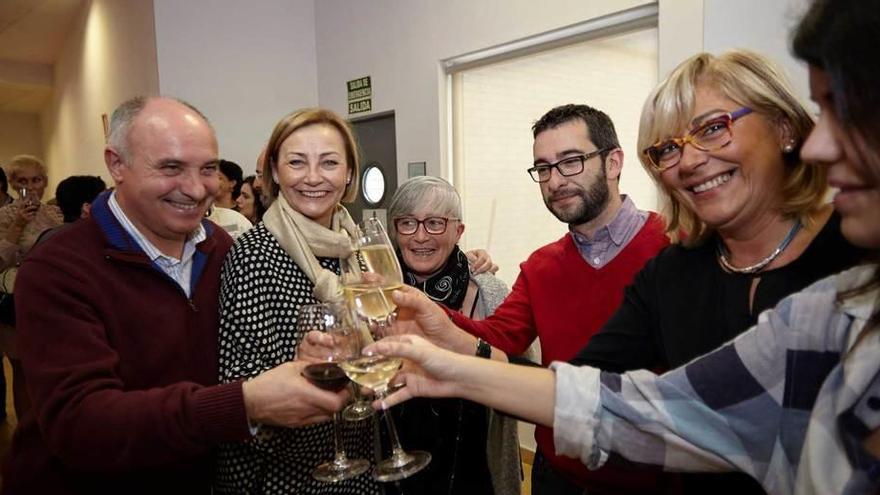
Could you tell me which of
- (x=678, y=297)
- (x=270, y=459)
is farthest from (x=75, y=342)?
(x=678, y=297)

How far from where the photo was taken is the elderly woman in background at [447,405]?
1.82 meters

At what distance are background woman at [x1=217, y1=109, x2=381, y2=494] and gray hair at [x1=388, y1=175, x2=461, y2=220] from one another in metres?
Answer: 0.48

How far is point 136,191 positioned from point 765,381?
4.95 feet

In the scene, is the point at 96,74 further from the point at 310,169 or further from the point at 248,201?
the point at 310,169

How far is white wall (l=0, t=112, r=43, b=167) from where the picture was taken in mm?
11141

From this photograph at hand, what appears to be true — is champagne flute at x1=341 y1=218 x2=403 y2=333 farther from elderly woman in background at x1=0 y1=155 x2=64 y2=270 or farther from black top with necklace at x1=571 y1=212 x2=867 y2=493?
elderly woman in background at x1=0 y1=155 x2=64 y2=270

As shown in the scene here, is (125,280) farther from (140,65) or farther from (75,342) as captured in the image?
(140,65)

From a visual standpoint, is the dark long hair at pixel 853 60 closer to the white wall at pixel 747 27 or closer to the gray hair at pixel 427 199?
the gray hair at pixel 427 199

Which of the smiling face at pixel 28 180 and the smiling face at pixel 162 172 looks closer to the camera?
the smiling face at pixel 162 172

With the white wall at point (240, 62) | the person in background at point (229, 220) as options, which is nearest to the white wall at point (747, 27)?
the person in background at point (229, 220)

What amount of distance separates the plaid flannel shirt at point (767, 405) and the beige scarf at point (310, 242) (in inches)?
28.7

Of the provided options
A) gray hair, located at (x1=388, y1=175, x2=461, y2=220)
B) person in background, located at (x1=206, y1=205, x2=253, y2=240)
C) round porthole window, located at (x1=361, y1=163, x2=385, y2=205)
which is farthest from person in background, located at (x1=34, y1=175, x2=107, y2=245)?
gray hair, located at (x1=388, y1=175, x2=461, y2=220)

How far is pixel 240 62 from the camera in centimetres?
474

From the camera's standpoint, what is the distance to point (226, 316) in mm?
1474
